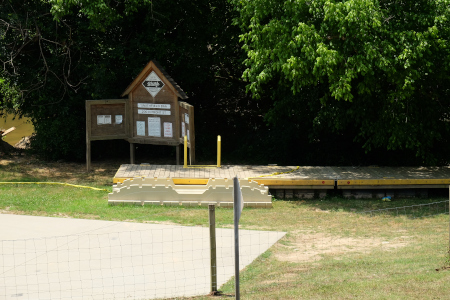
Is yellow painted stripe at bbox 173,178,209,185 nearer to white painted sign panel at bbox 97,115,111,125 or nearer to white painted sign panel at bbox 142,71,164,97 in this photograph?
white painted sign panel at bbox 142,71,164,97

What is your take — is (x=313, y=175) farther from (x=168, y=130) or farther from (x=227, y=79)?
(x=227, y=79)

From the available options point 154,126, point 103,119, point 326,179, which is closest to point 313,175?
point 326,179

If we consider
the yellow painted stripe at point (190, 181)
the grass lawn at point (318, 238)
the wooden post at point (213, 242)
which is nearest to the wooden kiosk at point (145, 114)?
the grass lawn at point (318, 238)

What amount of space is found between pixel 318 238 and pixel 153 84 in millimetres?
7598

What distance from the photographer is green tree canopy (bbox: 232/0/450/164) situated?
37.7 feet

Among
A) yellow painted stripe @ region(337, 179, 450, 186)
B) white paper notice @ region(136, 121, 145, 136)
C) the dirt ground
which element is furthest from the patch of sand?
white paper notice @ region(136, 121, 145, 136)

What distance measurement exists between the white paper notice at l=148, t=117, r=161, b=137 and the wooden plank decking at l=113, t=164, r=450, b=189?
58.4 inches

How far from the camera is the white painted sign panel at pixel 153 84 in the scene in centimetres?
1554

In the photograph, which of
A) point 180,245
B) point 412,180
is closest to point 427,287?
point 180,245

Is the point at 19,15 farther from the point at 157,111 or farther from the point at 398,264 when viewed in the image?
the point at 398,264

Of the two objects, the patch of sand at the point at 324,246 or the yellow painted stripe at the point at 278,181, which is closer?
the patch of sand at the point at 324,246

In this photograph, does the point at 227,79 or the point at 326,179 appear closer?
the point at 326,179

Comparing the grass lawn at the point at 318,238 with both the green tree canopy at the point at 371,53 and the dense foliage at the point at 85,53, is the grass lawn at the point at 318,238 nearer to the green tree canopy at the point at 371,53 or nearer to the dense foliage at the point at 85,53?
the green tree canopy at the point at 371,53

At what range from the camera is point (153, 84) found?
15641 mm
